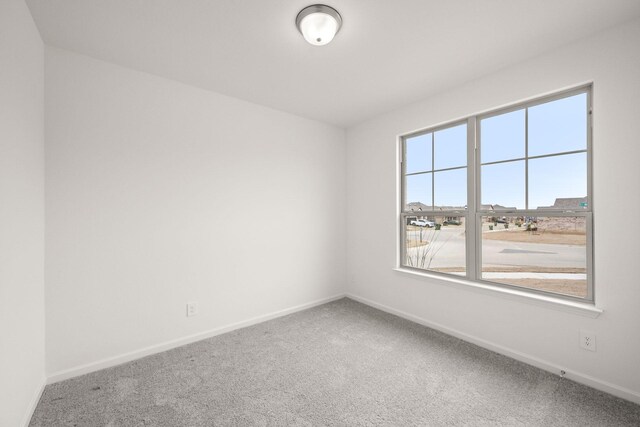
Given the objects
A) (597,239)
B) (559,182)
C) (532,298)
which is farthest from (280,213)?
(597,239)

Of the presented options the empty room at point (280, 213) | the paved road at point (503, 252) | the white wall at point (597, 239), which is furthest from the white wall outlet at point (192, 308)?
the paved road at point (503, 252)

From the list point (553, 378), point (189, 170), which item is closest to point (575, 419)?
point (553, 378)

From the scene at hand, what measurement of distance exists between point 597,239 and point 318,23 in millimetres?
2450

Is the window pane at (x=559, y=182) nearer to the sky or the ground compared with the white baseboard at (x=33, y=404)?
nearer to the sky

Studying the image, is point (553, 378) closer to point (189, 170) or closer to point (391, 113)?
point (391, 113)

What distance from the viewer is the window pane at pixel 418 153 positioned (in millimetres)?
3129

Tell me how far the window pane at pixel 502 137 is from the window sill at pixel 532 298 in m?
1.19

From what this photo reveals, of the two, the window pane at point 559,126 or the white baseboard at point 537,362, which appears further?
the window pane at point 559,126

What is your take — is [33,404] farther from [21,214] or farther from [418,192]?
[418,192]

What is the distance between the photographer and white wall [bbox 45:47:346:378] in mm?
2070

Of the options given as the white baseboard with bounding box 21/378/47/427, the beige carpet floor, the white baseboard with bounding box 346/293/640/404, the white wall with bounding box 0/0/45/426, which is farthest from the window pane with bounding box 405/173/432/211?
the white baseboard with bounding box 21/378/47/427

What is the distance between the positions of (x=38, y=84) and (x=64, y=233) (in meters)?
1.07

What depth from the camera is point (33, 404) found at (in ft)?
5.68

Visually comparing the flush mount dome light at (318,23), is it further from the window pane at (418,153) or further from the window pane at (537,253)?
the window pane at (537,253)
